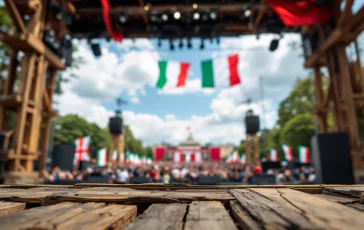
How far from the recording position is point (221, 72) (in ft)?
41.0

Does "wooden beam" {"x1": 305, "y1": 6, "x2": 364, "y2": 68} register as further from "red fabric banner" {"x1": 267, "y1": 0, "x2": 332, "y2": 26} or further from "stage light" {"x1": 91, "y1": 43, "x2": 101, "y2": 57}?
"stage light" {"x1": 91, "y1": 43, "x2": 101, "y2": 57}

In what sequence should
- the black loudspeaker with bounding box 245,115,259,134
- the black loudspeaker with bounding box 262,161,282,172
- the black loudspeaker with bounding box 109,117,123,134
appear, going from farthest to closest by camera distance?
the black loudspeaker with bounding box 109,117,123,134 → the black loudspeaker with bounding box 245,115,259,134 → the black loudspeaker with bounding box 262,161,282,172

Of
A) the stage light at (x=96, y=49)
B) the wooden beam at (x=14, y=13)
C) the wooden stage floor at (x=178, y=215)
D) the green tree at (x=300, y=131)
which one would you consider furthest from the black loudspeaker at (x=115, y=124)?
the green tree at (x=300, y=131)

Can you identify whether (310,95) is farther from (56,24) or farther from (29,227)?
(29,227)

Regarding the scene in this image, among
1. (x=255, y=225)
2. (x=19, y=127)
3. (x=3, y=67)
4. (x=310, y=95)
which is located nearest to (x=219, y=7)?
(x=19, y=127)

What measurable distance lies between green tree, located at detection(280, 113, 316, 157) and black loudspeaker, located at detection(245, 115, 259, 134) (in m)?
17.0

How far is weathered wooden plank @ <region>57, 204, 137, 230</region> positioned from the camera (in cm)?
112

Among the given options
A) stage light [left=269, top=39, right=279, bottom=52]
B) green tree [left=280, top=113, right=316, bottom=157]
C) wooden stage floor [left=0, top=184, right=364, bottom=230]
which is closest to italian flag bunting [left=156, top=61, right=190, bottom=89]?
stage light [left=269, top=39, right=279, bottom=52]

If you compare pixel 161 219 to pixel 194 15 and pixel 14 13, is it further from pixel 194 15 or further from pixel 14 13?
pixel 194 15

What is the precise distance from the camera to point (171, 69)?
42.3 ft

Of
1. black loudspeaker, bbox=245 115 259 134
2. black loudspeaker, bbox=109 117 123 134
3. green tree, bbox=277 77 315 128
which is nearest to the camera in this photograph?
black loudspeaker, bbox=245 115 259 134

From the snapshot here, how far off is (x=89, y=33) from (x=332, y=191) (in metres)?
13.0

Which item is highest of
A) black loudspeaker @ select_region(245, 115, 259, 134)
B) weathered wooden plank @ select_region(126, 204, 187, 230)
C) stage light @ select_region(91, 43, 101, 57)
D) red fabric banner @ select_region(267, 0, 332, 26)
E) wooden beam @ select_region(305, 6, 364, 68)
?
stage light @ select_region(91, 43, 101, 57)

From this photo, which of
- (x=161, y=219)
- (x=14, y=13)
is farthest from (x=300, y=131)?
(x=161, y=219)
